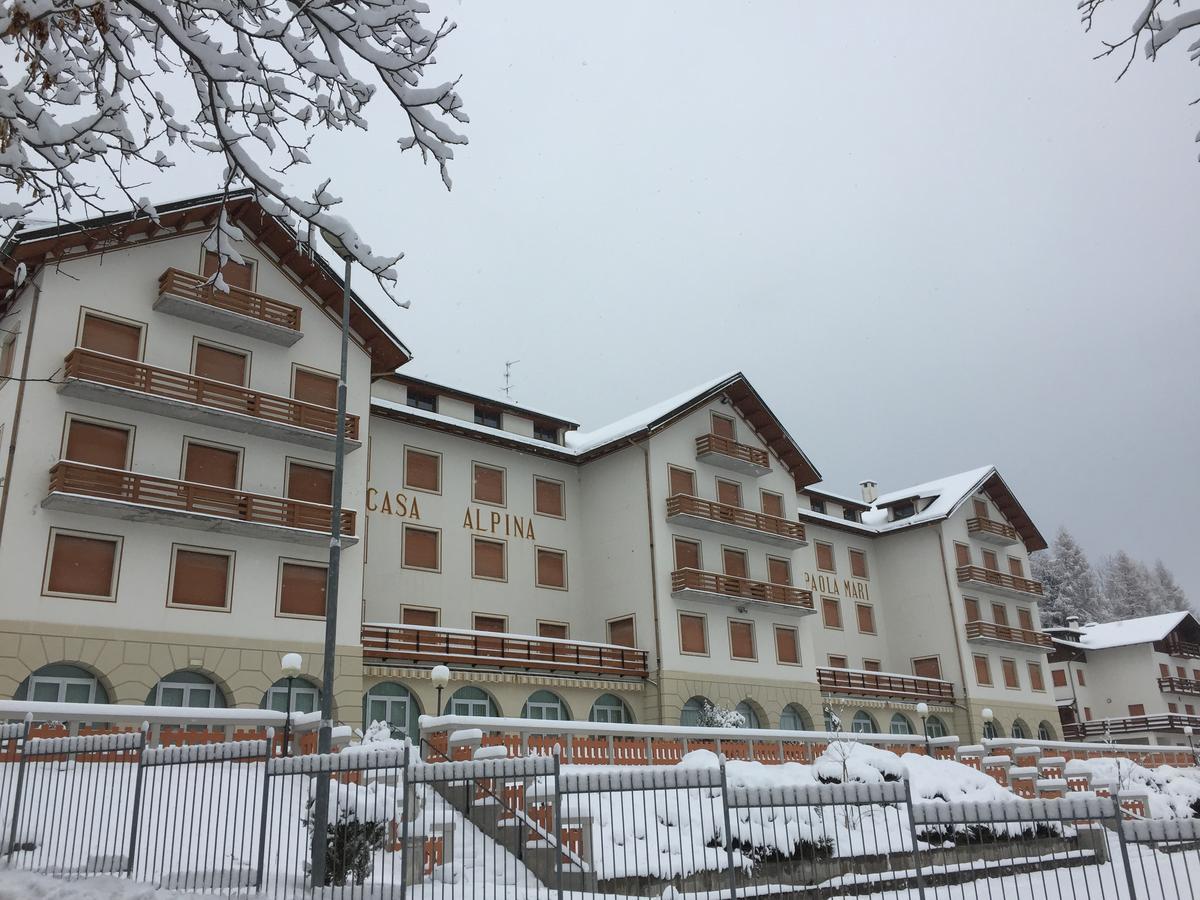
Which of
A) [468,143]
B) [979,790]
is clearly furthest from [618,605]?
Answer: [468,143]

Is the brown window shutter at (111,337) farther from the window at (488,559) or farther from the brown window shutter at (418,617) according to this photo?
the window at (488,559)

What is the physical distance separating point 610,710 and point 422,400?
40.7 feet

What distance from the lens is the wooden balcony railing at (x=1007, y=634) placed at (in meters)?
46.8

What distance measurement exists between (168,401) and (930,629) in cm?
3520

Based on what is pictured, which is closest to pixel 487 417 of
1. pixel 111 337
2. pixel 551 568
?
pixel 551 568

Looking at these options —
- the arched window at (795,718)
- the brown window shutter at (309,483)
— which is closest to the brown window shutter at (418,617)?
the brown window shutter at (309,483)

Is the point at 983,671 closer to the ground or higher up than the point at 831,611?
closer to the ground

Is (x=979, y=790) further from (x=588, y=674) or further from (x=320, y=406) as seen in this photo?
(x=320, y=406)

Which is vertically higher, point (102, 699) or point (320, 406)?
point (320, 406)

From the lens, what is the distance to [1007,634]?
48.2m

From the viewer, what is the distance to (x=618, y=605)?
3666cm

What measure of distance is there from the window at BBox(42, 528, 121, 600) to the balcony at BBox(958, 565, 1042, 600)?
36.3 metres

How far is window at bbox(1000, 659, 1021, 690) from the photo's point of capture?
48.6 m

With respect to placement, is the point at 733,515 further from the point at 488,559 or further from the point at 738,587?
the point at 488,559
